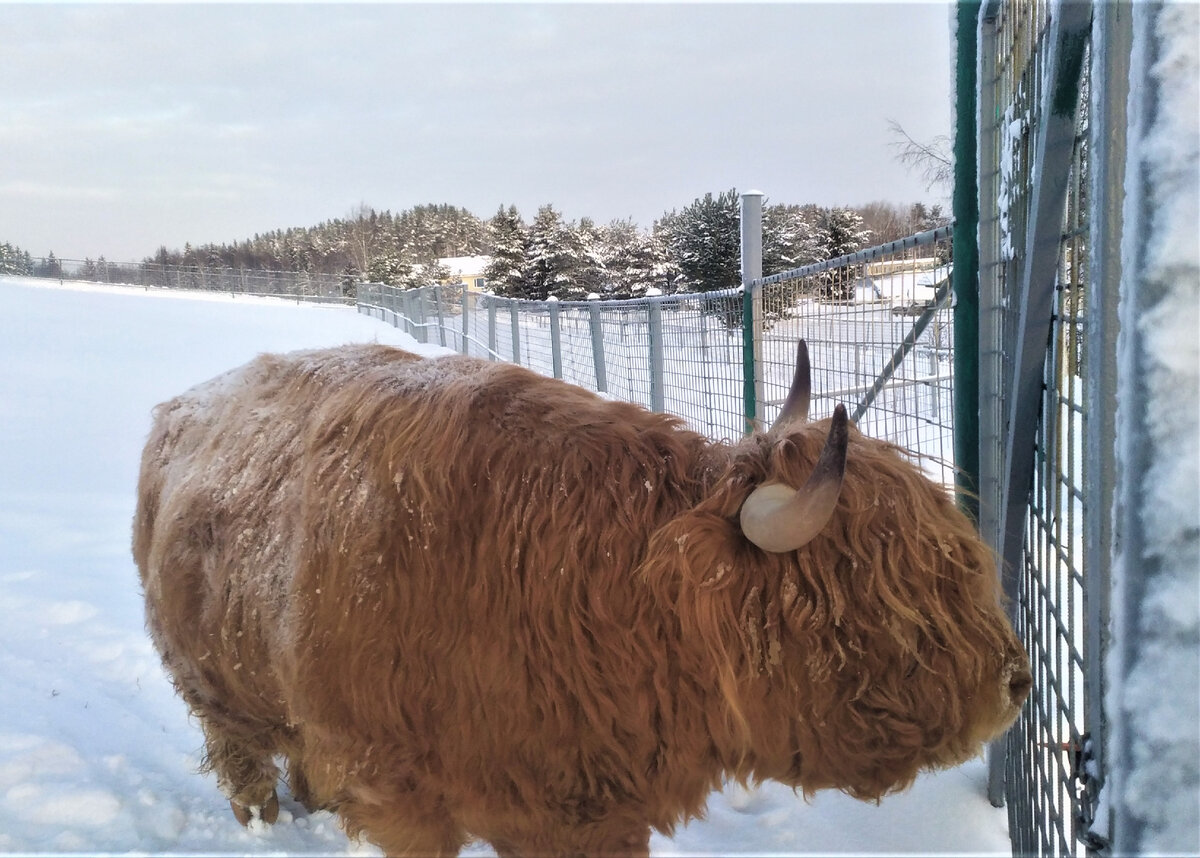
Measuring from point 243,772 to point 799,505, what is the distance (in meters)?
2.69

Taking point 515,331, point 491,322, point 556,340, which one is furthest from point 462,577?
point 491,322

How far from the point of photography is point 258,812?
10.4 ft

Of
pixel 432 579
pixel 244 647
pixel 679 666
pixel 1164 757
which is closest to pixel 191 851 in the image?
pixel 244 647

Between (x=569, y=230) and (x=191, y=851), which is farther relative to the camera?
(x=569, y=230)

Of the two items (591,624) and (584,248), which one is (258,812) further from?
(584,248)

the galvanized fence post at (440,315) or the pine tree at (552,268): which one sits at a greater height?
the pine tree at (552,268)

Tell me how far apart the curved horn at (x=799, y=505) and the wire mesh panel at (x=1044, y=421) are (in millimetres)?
440

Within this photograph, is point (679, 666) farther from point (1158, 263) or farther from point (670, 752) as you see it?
point (1158, 263)

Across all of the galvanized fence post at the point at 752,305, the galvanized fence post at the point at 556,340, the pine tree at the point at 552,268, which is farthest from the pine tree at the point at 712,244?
the galvanized fence post at the point at 752,305

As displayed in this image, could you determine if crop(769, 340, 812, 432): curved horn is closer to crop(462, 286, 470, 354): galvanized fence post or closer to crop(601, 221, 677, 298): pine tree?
crop(462, 286, 470, 354): galvanized fence post

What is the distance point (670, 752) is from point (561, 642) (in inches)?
15.1

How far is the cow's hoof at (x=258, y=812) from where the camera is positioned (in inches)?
124

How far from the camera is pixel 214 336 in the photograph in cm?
2419

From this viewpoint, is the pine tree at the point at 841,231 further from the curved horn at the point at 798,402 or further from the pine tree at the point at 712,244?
the curved horn at the point at 798,402
